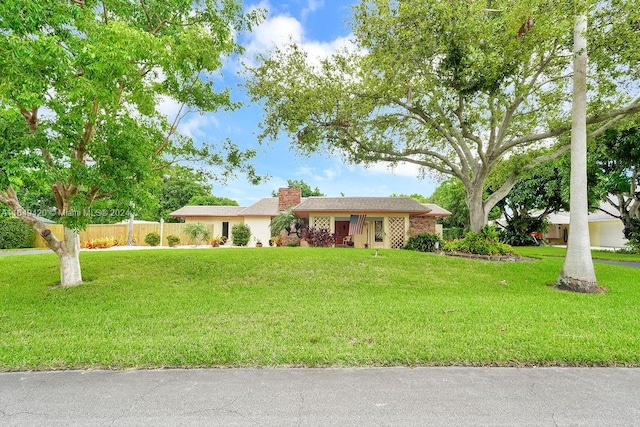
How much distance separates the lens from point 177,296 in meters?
7.63

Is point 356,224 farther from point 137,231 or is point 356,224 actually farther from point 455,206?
point 137,231

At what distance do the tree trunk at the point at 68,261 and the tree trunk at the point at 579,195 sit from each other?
43.0 feet

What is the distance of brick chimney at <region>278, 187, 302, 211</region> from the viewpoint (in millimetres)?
22859

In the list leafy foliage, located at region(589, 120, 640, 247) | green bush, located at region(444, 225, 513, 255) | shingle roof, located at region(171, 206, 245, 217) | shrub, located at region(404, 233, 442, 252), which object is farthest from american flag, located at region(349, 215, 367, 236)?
leafy foliage, located at region(589, 120, 640, 247)

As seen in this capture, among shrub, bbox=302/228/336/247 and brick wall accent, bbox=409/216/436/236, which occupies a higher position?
brick wall accent, bbox=409/216/436/236

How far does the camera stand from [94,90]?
5777 mm

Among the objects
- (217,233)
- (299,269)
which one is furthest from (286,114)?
(217,233)

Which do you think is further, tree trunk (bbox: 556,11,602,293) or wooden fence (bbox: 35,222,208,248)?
wooden fence (bbox: 35,222,208,248)

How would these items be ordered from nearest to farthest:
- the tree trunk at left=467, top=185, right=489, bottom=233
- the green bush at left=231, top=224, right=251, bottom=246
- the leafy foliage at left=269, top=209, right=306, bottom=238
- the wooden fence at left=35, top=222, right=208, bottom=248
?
the tree trunk at left=467, top=185, right=489, bottom=233
the leafy foliage at left=269, top=209, right=306, bottom=238
the green bush at left=231, top=224, right=251, bottom=246
the wooden fence at left=35, top=222, right=208, bottom=248

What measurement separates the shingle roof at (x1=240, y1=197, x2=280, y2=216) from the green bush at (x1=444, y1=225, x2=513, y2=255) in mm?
13643

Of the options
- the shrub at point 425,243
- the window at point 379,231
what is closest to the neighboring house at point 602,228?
the shrub at point 425,243

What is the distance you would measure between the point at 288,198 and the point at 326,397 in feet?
66.6

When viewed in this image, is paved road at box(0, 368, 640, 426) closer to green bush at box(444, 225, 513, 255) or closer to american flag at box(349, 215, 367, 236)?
green bush at box(444, 225, 513, 255)

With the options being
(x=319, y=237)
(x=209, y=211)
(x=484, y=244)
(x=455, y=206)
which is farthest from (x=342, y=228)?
Answer: (x=455, y=206)
